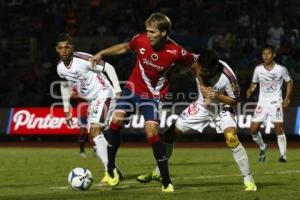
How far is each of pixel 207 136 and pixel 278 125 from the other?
8.59 m

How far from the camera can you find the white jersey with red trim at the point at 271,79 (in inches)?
671

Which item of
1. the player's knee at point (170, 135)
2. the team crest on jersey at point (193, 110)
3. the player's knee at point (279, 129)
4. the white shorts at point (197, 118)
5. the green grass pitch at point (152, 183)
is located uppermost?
the team crest on jersey at point (193, 110)

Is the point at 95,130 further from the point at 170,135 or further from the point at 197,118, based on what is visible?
the point at 197,118

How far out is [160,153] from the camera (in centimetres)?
1041

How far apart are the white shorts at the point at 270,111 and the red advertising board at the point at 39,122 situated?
31.1ft

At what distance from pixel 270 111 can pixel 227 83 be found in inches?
275

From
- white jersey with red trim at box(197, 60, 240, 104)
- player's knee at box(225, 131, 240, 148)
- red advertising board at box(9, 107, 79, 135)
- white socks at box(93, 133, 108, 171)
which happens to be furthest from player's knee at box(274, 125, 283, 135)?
red advertising board at box(9, 107, 79, 135)

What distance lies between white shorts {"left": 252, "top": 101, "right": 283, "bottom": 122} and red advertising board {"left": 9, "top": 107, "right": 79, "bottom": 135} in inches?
373

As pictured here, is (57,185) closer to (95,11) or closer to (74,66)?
(74,66)

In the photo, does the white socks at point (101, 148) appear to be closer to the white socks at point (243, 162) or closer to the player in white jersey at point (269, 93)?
the white socks at point (243, 162)

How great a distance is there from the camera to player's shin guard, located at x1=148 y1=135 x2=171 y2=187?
33.7 feet

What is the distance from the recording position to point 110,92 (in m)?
13.0

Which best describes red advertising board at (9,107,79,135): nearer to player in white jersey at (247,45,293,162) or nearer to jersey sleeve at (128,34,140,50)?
player in white jersey at (247,45,293,162)

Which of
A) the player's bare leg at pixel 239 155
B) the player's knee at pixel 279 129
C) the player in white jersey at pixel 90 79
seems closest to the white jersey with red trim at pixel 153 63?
the player's bare leg at pixel 239 155
